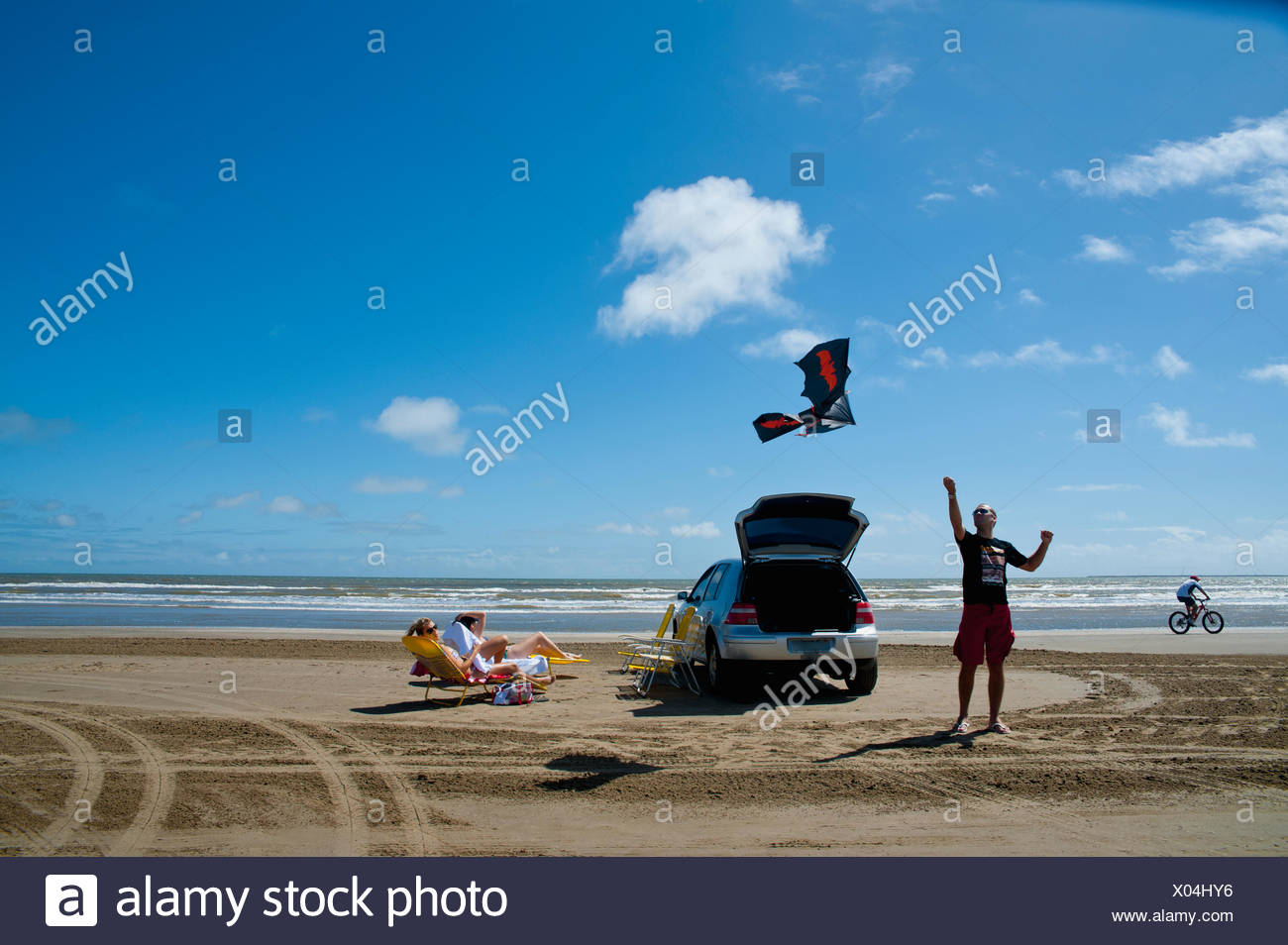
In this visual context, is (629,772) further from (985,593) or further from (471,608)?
(471,608)

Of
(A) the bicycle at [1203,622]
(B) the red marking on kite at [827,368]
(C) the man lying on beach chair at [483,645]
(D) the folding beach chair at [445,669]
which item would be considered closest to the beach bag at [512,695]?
(D) the folding beach chair at [445,669]

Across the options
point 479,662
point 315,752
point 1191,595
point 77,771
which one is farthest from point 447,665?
point 1191,595

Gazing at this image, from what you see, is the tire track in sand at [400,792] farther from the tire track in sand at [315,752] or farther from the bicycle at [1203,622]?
the bicycle at [1203,622]

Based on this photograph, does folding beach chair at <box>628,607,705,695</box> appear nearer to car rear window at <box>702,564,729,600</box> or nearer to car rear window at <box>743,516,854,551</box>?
car rear window at <box>702,564,729,600</box>

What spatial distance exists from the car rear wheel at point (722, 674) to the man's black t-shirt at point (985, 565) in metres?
3.09

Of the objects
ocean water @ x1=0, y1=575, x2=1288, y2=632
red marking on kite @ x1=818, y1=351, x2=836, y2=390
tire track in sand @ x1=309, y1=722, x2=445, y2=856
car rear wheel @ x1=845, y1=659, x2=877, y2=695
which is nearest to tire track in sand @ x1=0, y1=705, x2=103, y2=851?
tire track in sand @ x1=309, y1=722, x2=445, y2=856

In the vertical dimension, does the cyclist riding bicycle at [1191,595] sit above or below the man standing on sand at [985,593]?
below

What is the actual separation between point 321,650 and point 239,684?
4.94 m

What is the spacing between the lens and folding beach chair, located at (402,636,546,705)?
885cm

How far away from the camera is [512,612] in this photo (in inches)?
1126

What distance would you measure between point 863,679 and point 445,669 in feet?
16.7

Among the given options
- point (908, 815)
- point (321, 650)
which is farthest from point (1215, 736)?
point (321, 650)

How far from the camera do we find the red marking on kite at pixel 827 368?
27.4ft
